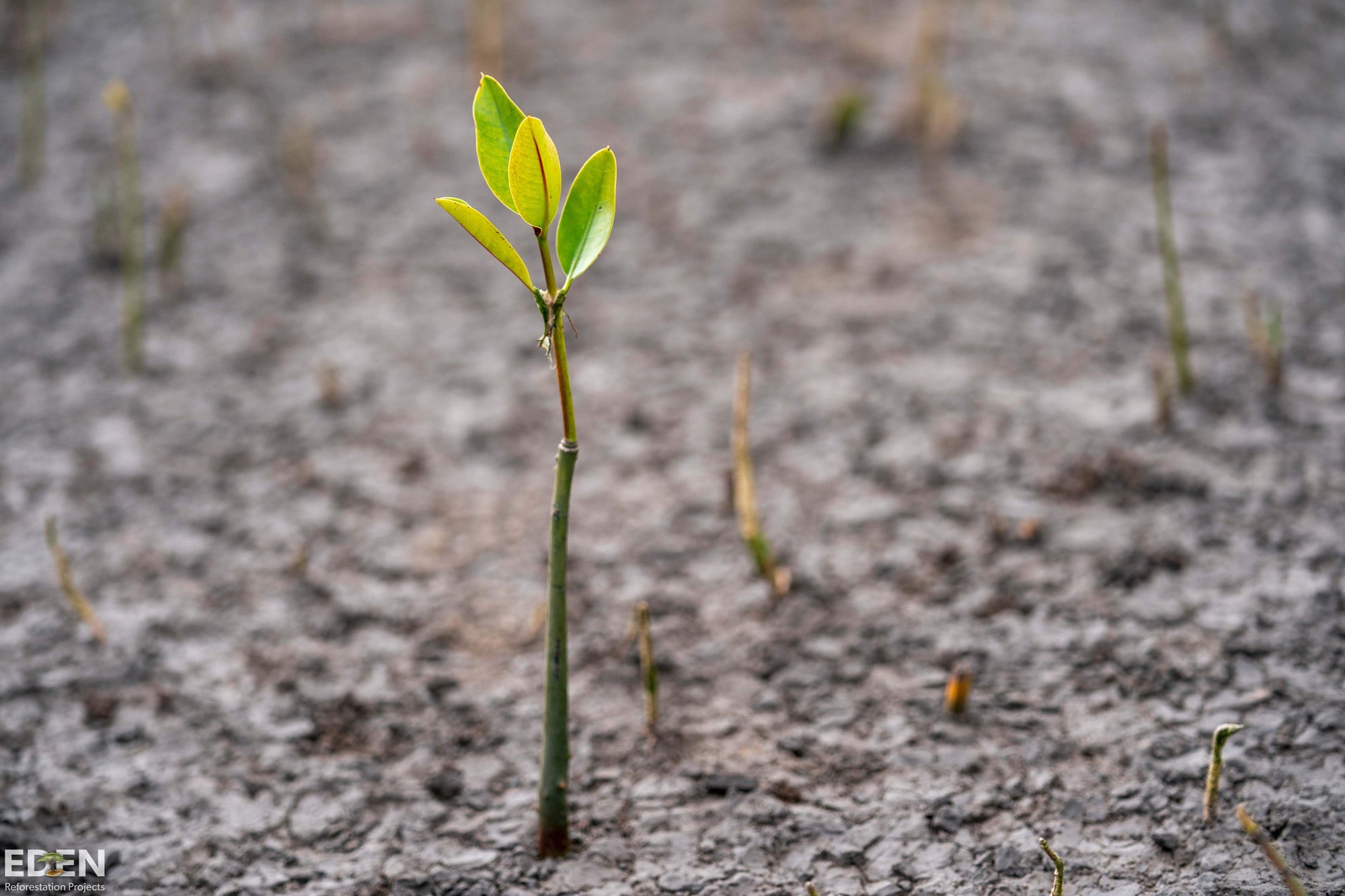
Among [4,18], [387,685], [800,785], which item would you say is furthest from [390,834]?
[4,18]

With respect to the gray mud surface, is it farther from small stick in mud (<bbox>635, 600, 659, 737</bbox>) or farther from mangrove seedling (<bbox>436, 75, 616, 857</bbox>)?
mangrove seedling (<bbox>436, 75, 616, 857</bbox>)

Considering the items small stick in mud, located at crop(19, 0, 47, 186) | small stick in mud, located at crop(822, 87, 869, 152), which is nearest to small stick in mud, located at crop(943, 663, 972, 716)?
small stick in mud, located at crop(822, 87, 869, 152)

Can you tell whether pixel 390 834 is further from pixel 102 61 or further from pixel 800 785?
pixel 102 61

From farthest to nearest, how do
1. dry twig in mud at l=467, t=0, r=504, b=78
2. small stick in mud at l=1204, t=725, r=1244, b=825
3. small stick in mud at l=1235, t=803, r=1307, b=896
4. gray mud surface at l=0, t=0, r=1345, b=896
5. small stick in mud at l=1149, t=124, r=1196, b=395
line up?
1. dry twig in mud at l=467, t=0, r=504, b=78
2. small stick in mud at l=1149, t=124, r=1196, b=395
3. gray mud surface at l=0, t=0, r=1345, b=896
4. small stick in mud at l=1204, t=725, r=1244, b=825
5. small stick in mud at l=1235, t=803, r=1307, b=896

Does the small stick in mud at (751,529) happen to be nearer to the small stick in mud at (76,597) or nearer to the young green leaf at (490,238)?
the young green leaf at (490,238)

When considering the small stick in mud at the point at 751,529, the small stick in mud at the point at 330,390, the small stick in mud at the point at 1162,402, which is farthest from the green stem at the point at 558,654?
the small stick in mud at the point at 1162,402

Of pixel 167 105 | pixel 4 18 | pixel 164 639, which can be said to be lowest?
pixel 164 639
